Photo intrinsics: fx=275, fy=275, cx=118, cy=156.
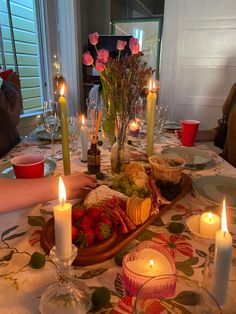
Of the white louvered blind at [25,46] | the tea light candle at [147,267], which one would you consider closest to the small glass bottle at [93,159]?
the tea light candle at [147,267]

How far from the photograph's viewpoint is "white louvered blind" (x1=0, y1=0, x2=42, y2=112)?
7.80 ft

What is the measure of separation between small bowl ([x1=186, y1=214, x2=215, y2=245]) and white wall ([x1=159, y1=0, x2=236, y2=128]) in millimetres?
2423

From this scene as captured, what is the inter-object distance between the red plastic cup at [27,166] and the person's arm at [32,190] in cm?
8

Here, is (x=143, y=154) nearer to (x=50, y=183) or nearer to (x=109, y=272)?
(x=50, y=183)

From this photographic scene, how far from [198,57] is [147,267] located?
8.85 feet

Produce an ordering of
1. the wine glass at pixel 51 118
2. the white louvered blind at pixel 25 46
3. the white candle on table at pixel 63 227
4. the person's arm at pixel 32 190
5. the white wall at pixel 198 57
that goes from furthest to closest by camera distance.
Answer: the white wall at pixel 198 57, the white louvered blind at pixel 25 46, the wine glass at pixel 51 118, the person's arm at pixel 32 190, the white candle on table at pixel 63 227

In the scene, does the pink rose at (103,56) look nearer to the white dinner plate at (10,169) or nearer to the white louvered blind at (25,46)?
the white dinner plate at (10,169)

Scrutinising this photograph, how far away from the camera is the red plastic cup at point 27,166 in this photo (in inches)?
33.5

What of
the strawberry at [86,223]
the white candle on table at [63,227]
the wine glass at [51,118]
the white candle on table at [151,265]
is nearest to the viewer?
the white candle on table at [63,227]

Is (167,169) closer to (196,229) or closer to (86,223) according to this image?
(196,229)

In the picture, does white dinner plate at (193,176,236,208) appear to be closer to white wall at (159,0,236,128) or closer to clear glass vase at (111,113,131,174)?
clear glass vase at (111,113,131,174)

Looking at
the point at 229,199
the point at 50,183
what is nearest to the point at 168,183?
the point at 229,199

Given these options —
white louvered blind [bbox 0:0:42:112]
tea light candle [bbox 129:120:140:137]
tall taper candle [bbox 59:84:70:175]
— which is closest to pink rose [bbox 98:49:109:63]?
tall taper candle [bbox 59:84:70:175]

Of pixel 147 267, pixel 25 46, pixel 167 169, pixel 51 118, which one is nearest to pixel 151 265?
pixel 147 267
